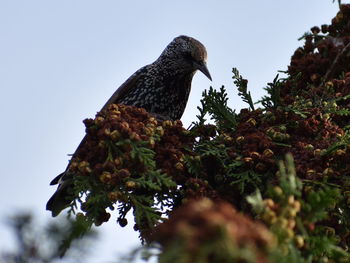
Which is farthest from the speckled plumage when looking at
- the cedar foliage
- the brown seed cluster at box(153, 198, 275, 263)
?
the brown seed cluster at box(153, 198, 275, 263)

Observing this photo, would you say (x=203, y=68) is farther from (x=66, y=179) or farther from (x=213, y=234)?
(x=213, y=234)

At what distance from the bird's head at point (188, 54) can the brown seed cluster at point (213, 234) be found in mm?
4309

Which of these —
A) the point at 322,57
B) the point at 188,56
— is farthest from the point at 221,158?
the point at 188,56

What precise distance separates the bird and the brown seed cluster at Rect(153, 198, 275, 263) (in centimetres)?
399

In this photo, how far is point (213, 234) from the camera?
1613mm

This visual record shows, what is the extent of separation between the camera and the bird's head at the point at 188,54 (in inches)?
241

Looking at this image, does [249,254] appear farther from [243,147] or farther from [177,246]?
[243,147]

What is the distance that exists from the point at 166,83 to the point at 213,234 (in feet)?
14.8

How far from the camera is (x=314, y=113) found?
12.2 feet

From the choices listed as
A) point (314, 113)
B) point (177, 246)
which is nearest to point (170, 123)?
point (314, 113)

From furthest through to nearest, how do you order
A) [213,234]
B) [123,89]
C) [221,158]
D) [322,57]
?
1. [123,89]
2. [322,57]
3. [221,158]
4. [213,234]

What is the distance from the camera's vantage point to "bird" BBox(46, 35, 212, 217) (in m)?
5.91

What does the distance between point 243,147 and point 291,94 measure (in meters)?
0.70

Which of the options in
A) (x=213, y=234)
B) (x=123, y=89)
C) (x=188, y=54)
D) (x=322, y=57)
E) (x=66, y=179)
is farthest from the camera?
(x=188, y=54)
